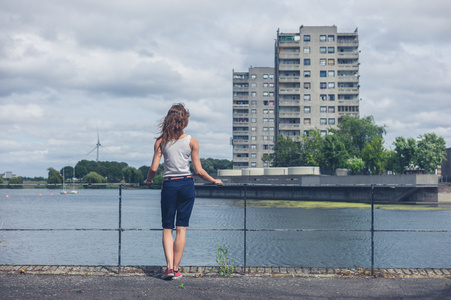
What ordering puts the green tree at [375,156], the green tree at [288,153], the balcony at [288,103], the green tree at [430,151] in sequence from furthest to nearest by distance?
the balcony at [288,103]
the green tree at [288,153]
the green tree at [375,156]
the green tree at [430,151]

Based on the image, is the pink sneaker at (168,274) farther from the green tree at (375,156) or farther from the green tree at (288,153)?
the green tree at (288,153)

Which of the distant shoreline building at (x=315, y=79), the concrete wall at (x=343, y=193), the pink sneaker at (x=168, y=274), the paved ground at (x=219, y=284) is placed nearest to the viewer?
the paved ground at (x=219, y=284)

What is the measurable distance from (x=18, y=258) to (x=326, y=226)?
2360 cm

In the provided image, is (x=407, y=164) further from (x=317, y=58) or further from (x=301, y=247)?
(x=301, y=247)

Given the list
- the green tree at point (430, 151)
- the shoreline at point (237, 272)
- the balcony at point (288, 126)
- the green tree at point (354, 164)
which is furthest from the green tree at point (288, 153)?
the shoreline at point (237, 272)

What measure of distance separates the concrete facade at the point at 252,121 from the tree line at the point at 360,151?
2220 cm

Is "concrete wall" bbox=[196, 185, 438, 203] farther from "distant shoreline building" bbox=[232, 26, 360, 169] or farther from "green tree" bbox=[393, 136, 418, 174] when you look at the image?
"distant shoreline building" bbox=[232, 26, 360, 169]

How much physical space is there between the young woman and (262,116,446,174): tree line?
8130 centimetres

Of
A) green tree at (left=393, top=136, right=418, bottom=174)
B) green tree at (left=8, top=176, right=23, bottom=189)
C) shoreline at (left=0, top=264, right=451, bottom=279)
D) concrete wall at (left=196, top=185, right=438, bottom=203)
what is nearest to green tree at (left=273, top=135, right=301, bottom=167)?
concrete wall at (left=196, top=185, right=438, bottom=203)

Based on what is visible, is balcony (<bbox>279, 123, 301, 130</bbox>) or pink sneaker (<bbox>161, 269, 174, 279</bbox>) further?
balcony (<bbox>279, 123, 301, 130</bbox>)

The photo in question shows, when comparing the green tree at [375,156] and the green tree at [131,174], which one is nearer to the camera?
the green tree at [375,156]

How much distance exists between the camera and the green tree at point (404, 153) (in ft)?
267

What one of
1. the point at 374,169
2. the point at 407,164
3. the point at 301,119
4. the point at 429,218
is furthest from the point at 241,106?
the point at 429,218

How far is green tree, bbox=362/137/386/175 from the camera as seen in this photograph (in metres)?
88.1
